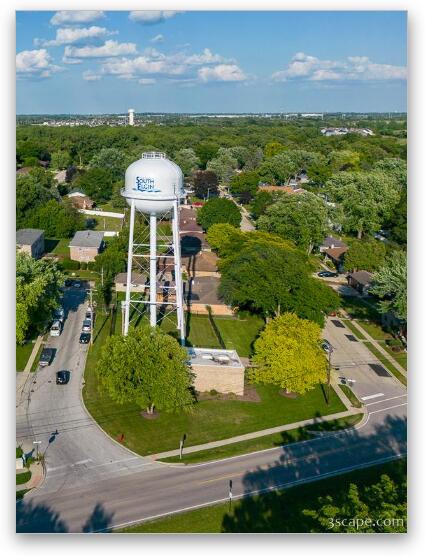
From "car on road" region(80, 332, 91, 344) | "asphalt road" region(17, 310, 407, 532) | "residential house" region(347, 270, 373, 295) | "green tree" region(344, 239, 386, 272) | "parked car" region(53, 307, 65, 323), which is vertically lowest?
"asphalt road" region(17, 310, 407, 532)

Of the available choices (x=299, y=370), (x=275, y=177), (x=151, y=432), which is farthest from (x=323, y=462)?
(x=275, y=177)

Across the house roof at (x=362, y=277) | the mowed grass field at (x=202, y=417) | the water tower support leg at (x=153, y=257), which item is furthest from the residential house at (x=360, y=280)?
the water tower support leg at (x=153, y=257)

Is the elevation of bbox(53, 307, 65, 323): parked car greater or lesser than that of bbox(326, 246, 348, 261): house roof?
lesser

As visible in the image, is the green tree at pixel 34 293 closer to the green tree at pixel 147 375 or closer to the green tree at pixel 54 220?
the green tree at pixel 147 375

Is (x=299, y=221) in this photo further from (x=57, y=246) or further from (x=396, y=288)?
(x=57, y=246)

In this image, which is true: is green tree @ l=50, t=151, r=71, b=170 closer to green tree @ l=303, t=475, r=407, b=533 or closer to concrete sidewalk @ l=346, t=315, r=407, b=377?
concrete sidewalk @ l=346, t=315, r=407, b=377

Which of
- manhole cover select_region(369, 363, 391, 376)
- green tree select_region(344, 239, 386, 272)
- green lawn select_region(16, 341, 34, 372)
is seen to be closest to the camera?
green lawn select_region(16, 341, 34, 372)

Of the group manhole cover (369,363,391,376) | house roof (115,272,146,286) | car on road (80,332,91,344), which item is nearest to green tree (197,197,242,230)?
house roof (115,272,146,286)
